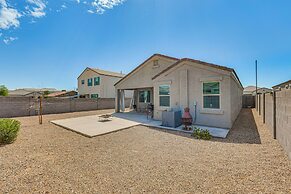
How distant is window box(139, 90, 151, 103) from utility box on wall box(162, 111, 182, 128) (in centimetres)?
844

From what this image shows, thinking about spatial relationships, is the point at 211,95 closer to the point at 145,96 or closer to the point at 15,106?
the point at 145,96

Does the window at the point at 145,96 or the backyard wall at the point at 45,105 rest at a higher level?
the window at the point at 145,96

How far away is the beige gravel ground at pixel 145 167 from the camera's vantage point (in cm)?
301

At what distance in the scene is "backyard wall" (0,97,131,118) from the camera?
1412 centimetres

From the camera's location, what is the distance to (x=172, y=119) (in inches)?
338

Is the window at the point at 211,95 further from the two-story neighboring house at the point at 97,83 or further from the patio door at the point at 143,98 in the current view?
the two-story neighboring house at the point at 97,83

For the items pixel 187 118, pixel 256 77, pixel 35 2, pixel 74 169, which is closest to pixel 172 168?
pixel 74 169

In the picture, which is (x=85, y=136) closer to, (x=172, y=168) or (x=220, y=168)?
(x=172, y=168)

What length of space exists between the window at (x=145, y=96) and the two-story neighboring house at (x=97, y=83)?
897 cm

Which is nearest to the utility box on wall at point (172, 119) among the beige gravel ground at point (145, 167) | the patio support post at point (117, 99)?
the beige gravel ground at point (145, 167)

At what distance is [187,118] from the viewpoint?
7.93 meters

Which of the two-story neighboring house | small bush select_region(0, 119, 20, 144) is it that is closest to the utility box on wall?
small bush select_region(0, 119, 20, 144)

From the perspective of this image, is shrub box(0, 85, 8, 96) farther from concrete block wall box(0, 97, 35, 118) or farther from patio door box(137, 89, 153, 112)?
patio door box(137, 89, 153, 112)

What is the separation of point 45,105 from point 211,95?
55.4 feet
